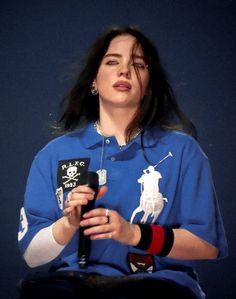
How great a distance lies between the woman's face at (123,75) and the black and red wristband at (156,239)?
1.35ft

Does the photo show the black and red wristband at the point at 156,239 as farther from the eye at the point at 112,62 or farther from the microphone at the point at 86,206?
the eye at the point at 112,62

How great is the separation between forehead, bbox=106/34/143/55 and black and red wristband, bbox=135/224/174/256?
0.56 m

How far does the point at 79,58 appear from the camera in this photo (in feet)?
5.28

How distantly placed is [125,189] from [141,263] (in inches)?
8.5

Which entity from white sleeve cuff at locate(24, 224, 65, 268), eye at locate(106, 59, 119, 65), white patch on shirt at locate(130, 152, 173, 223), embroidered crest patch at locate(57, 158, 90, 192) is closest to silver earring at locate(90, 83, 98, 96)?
eye at locate(106, 59, 119, 65)

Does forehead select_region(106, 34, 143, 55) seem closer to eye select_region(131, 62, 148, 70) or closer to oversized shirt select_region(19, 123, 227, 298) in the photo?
eye select_region(131, 62, 148, 70)

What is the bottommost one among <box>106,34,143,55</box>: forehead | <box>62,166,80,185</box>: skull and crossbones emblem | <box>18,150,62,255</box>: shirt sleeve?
<box>18,150,62,255</box>: shirt sleeve

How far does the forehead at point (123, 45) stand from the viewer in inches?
52.2

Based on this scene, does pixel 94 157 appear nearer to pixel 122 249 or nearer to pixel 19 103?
pixel 122 249

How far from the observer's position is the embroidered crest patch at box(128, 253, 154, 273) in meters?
1.16

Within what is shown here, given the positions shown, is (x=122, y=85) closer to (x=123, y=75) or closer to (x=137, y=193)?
(x=123, y=75)

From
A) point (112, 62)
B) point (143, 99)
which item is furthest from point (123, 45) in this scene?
point (143, 99)

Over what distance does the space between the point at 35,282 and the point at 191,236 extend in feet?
1.42

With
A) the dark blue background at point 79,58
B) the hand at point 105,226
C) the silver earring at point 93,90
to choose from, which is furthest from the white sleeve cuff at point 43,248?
the silver earring at point 93,90
